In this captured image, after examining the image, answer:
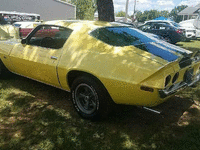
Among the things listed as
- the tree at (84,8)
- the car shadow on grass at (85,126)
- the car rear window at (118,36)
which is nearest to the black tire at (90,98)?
the car shadow on grass at (85,126)

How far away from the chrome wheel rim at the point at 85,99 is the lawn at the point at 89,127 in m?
0.19

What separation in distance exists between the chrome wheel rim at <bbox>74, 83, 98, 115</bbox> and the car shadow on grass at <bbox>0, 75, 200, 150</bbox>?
20 cm

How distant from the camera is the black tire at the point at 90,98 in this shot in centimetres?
271

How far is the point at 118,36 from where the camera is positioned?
3.16 meters

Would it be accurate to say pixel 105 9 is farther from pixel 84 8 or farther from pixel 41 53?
pixel 84 8

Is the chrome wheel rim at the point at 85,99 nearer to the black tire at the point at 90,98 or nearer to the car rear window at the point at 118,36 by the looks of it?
the black tire at the point at 90,98

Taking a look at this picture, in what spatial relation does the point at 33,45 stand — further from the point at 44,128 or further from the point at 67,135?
the point at 67,135

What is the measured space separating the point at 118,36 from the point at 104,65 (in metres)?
0.78

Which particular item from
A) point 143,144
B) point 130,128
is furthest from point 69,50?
point 143,144

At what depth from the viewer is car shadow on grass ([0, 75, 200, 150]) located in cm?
251

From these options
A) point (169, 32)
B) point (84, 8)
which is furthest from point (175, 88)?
point (84, 8)

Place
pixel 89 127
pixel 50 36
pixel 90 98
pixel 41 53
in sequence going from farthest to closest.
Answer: pixel 50 36, pixel 41 53, pixel 90 98, pixel 89 127

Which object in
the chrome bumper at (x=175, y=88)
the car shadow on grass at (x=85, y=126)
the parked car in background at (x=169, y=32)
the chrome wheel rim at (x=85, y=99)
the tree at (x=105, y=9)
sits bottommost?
the car shadow on grass at (x=85, y=126)

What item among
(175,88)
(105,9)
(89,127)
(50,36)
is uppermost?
(105,9)
